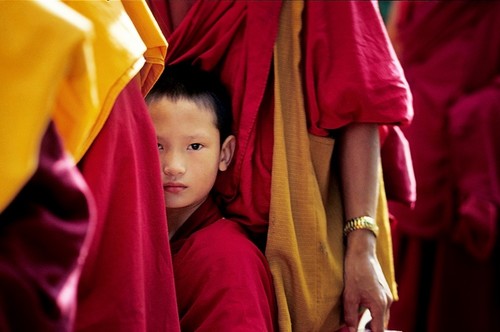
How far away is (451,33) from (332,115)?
1.44 meters

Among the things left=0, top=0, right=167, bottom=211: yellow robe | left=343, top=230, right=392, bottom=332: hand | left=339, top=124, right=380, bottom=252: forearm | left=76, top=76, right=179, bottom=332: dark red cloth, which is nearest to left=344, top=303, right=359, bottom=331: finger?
left=343, top=230, right=392, bottom=332: hand

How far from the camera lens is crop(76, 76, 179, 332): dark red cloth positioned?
35.5 inches

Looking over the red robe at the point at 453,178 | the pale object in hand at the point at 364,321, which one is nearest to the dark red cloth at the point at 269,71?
the pale object in hand at the point at 364,321

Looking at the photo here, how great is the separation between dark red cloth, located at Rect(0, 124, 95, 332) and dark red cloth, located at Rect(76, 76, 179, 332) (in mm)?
214

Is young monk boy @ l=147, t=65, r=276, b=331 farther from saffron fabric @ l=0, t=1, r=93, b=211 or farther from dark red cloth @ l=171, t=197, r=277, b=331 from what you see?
saffron fabric @ l=0, t=1, r=93, b=211

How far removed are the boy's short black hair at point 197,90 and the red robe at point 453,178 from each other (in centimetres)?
129

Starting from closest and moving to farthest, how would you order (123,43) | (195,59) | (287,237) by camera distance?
1. (123,43)
2. (287,237)
3. (195,59)

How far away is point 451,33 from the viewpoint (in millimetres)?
2645

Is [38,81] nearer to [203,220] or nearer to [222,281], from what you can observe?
[222,281]

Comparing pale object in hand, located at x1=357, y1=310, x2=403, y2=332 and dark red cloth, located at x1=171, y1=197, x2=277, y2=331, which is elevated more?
dark red cloth, located at x1=171, y1=197, x2=277, y2=331

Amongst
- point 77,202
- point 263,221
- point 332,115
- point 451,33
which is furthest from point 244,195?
point 451,33

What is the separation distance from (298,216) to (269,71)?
263 mm

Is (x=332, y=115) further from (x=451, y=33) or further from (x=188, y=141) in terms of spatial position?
(x=451, y=33)

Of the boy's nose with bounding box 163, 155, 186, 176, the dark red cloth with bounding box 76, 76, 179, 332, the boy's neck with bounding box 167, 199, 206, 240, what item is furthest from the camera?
the boy's neck with bounding box 167, 199, 206, 240
